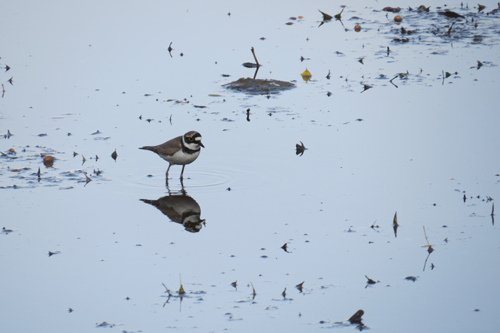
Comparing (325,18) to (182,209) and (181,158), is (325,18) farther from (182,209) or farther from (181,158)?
(182,209)

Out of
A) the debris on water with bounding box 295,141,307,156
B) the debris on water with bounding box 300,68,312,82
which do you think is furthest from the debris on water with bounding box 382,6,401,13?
the debris on water with bounding box 295,141,307,156

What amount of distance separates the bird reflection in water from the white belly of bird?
461 mm

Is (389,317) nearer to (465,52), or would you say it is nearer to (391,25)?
(465,52)

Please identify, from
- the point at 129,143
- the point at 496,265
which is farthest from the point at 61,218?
the point at 496,265

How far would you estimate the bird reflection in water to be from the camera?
11.8 metres

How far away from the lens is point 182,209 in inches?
486

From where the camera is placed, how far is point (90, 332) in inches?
353

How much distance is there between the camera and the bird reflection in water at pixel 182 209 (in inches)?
464

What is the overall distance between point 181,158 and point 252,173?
976mm

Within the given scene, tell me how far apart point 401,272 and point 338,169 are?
11.0 ft

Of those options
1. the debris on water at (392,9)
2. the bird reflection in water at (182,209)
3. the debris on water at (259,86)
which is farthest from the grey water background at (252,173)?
the debris on water at (392,9)

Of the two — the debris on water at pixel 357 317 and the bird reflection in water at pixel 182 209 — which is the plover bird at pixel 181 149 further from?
the debris on water at pixel 357 317

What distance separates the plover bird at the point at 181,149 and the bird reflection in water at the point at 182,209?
0.49 meters

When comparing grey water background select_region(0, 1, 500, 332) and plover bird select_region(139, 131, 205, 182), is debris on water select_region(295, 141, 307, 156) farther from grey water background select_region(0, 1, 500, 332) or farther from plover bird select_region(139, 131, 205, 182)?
plover bird select_region(139, 131, 205, 182)
